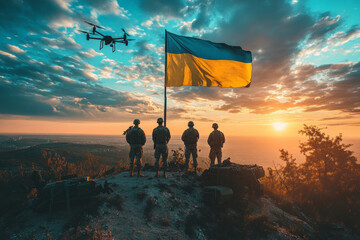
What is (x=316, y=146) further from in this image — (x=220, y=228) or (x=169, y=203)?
(x=169, y=203)

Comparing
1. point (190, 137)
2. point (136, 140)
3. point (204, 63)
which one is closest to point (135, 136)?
point (136, 140)

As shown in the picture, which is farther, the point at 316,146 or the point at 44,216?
the point at 316,146

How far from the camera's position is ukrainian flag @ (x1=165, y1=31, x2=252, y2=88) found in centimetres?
892

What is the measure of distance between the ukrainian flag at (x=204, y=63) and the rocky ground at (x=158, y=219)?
5.33 meters

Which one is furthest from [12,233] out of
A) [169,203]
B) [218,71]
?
[218,71]

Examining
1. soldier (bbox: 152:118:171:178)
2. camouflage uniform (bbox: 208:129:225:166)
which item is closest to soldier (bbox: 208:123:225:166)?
camouflage uniform (bbox: 208:129:225:166)

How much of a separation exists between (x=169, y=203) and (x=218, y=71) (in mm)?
7773

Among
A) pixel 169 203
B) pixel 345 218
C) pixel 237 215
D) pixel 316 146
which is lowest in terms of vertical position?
pixel 345 218

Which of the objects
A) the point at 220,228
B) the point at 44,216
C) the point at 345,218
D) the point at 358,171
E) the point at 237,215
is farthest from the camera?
the point at 358,171

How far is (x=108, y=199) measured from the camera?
5527 millimetres

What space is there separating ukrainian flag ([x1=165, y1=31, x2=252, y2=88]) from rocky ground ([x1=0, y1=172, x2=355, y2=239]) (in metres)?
5.33

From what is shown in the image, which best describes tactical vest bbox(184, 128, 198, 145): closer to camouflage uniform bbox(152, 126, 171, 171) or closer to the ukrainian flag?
camouflage uniform bbox(152, 126, 171, 171)

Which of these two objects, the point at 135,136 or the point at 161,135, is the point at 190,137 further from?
the point at 135,136

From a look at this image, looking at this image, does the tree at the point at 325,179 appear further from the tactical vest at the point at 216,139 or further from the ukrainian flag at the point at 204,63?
the ukrainian flag at the point at 204,63
